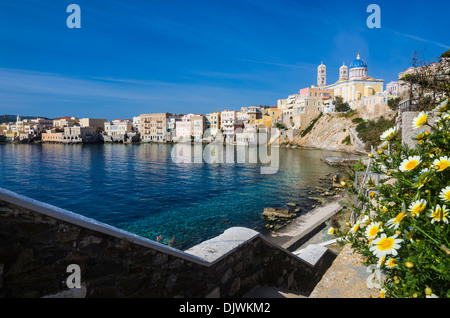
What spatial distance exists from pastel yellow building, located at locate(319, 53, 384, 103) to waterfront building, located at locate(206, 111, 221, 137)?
40.4 m

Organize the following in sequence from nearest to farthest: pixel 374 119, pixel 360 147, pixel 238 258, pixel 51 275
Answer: pixel 51 275 < pixel 238 258 < pixel 360 147 < pixel 374 119

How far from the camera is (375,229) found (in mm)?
1935

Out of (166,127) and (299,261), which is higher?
(166,127)

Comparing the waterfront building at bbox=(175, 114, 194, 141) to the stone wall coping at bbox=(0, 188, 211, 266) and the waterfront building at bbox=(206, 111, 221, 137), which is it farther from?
the stone wall coping at bbox=(0, 188, 211, 266)

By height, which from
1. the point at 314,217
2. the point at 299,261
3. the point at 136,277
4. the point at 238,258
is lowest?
the point at 314,217

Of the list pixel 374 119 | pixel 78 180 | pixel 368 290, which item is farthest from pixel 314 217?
pixel 374 119

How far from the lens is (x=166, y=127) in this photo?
10550 cm

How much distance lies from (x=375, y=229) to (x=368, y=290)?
2.10m

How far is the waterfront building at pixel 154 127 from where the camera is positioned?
104750mm

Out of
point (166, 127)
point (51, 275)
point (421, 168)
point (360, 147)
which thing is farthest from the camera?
point (166, 127)

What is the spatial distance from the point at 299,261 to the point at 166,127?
104 m

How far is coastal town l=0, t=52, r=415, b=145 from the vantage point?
7406cm

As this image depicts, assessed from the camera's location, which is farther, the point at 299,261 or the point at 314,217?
the point at 314,217
